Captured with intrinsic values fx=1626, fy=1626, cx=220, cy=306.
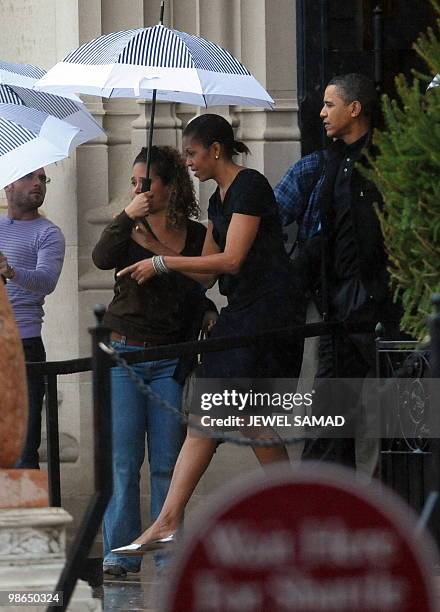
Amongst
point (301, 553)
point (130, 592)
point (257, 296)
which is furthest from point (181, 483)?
point (301, 553)

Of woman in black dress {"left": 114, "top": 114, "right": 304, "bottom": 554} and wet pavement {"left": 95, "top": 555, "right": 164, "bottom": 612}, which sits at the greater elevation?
woman in black dress {"left": 114, "top": 114, "right": 304, "bottom": 554}

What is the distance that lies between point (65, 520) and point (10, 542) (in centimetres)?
21

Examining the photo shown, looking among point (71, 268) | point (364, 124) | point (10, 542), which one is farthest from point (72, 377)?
point (10, 542)

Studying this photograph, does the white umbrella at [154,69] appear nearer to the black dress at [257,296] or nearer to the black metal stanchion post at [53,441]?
the black dress at [257,296]

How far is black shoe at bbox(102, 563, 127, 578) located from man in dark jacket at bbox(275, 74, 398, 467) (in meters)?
1.07

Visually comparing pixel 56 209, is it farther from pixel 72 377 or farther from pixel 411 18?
pixel 411 18

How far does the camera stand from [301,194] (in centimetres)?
837

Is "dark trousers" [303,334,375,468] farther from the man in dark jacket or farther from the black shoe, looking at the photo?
the black shoe

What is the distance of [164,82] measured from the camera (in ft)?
25.5

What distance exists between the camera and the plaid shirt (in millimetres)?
8320

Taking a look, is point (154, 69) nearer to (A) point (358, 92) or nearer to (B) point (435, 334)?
(A) point (358, 92)

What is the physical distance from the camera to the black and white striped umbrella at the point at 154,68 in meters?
7.76

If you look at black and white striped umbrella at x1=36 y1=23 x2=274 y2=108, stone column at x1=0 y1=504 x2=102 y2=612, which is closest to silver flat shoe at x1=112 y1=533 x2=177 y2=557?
stone column at x1=0 y1=504 x2=102 y2=612

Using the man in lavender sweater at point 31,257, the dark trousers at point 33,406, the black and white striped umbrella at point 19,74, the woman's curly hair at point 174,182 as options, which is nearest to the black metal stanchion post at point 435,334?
the woman's curly hair at point 174,182
